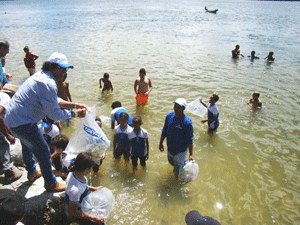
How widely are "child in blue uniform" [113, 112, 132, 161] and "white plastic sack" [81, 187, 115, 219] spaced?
6.23ft

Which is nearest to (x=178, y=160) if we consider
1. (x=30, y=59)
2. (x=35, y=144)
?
(x=35, y=144)

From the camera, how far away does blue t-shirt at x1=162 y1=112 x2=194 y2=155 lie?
5.17 metres

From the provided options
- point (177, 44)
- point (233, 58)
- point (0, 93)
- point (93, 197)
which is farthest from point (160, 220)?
point (177, 44)

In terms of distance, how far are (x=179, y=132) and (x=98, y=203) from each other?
2.14 meters

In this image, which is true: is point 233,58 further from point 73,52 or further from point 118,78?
point 73,52

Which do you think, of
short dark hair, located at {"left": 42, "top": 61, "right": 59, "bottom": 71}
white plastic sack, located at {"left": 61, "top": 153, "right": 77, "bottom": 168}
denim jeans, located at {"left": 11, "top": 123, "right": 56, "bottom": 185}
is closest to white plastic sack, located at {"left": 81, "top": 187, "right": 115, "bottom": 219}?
denim jeans, located at {"left": 11, "top": 123, "right": 56, "bottom": 185}

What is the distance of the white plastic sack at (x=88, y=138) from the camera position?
431 centimetres

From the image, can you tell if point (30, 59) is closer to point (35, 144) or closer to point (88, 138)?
point (88, 138)

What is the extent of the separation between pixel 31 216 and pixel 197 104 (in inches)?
205

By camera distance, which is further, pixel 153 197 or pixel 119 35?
pixel 119 35

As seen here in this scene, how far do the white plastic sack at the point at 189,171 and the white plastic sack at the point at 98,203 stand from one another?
79.9 inches

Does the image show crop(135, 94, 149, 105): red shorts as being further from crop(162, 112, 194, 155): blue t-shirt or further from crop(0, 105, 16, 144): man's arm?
crop(0, 105, 16, 144): man's arm

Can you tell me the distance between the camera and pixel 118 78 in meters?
13.1

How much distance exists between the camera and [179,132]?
5234 millimetres
